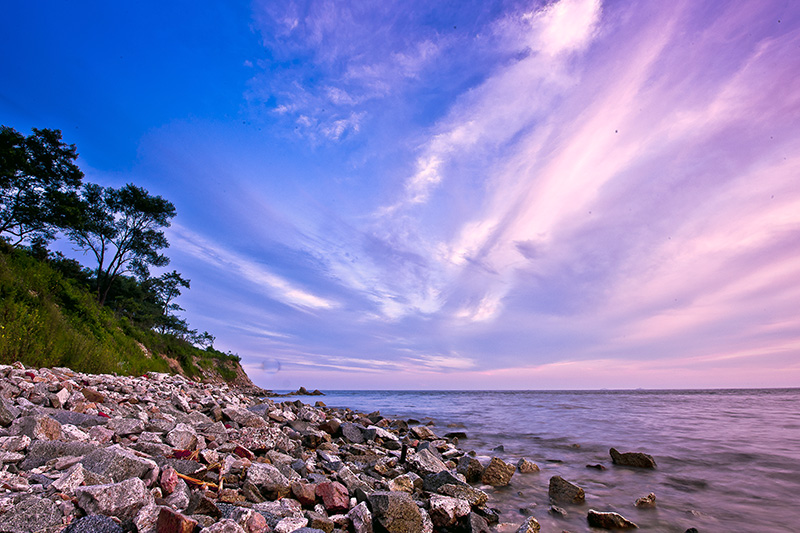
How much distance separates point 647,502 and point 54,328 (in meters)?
14.4

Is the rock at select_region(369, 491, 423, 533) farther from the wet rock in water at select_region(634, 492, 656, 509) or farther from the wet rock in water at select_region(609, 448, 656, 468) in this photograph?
the wet rock in water at select_region(609, 448, 656, 468)

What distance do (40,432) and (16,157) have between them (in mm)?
24971

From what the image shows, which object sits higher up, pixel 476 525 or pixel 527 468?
pixel 476 525

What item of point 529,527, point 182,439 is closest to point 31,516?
point 182,439

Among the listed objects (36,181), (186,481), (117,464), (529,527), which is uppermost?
(36,181)

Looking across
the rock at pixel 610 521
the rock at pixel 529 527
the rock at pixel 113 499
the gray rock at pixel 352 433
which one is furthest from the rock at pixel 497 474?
the rock at pixel 113 499

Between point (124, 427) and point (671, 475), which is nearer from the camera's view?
point (124, 427)

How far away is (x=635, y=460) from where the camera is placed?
25.3 feet

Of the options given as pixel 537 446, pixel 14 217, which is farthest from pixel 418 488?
pixel 14 217

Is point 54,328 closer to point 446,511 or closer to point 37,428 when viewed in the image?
point 37,428

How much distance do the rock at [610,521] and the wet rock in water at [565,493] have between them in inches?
33.7

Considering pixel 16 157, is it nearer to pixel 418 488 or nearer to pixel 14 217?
pixel 14 217

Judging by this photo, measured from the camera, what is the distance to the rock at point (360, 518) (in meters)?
3.52

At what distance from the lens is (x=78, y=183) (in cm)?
2341
